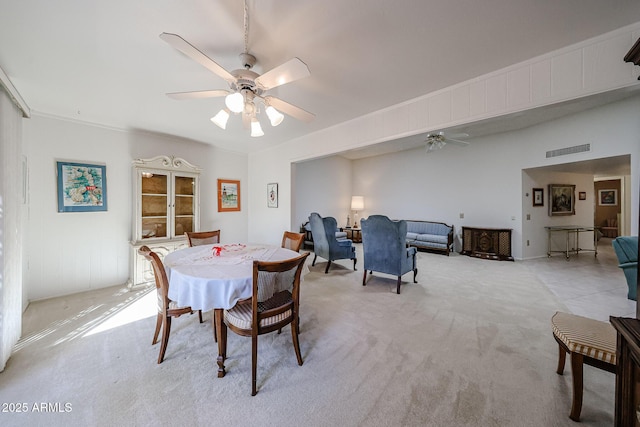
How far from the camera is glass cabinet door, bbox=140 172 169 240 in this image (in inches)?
143

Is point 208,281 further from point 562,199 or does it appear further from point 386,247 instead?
point 562,199

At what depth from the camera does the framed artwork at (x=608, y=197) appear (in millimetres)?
7695

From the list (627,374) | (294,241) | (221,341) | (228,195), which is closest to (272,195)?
(228,195)

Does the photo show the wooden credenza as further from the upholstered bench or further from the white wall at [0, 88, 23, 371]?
the white wall at [0, 88, 23, 371]

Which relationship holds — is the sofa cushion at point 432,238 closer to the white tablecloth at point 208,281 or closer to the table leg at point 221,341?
the white tablecloth at point 208,281

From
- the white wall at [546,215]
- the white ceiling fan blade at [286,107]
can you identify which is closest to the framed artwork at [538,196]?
the white wall at [546,215]

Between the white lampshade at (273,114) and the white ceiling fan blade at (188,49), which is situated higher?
the white ceiling fan blade at (188,49)

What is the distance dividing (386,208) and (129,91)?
264 inches

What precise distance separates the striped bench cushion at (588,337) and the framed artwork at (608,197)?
10090 millimetres

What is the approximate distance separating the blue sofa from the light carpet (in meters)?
2.92

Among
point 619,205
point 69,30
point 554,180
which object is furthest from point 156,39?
point 619,205

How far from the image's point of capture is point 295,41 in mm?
1722

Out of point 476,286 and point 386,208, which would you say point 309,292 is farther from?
point 386,208

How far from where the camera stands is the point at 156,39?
170 centimetres
